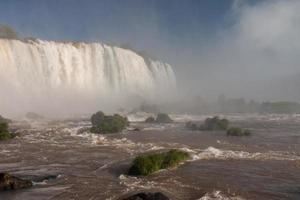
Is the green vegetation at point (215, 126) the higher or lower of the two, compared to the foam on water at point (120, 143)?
higher

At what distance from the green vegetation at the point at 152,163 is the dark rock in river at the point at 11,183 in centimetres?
454

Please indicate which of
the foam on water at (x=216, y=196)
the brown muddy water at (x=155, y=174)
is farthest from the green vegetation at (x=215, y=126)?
the foam on water at (x=216, y=196)

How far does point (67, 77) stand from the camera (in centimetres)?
6906

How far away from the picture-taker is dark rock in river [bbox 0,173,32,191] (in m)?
15.5

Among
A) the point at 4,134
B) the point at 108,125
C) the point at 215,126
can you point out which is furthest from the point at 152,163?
the point at 215,126

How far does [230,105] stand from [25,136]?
56468 mm

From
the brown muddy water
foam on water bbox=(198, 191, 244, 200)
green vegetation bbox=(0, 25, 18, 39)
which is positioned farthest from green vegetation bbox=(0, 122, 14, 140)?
green vegetation bbox=(0, 25, 18, 39)

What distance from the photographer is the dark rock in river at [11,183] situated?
1549 cm

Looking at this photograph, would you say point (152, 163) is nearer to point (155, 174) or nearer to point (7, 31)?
point (155, 174)

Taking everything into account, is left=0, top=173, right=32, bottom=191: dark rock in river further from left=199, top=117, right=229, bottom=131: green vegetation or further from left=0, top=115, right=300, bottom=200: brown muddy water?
left=199, top=117, right=229, bottom=131: green vegetation

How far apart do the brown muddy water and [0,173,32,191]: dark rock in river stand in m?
0.41

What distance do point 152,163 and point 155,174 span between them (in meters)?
0.62

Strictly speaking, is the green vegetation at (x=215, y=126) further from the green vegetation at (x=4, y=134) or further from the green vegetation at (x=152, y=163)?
the green vegetation at (x=152, y=163)

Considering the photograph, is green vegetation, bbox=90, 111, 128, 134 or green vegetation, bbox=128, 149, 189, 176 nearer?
green vegetation, bbox=128, 149, 189, 176
